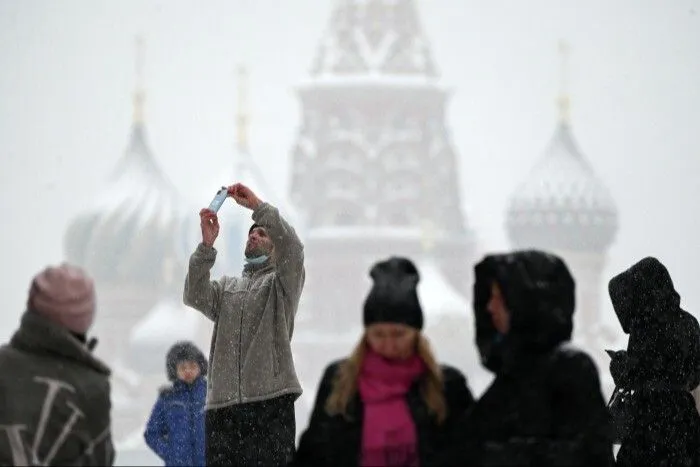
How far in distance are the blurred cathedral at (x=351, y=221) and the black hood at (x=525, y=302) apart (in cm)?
6424

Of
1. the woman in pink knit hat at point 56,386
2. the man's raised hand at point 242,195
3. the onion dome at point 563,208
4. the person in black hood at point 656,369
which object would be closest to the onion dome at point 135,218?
the onion dome at point 563,208

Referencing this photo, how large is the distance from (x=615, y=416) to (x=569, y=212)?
69.8 m

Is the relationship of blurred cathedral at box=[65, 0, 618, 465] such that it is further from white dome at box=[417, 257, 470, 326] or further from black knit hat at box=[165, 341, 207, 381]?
black knit hat at box=[165, 341, 207, 381]

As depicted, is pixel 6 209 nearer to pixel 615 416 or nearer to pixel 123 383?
pixel 123 383

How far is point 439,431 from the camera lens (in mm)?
4566

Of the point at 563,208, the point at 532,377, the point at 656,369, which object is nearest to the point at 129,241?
the point at 563,208

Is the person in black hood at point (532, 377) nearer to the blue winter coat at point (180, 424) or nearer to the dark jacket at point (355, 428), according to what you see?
the dark jacket at point (355, 428)

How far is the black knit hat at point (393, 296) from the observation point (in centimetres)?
452

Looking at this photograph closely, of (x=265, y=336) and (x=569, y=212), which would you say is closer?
(x=265, y=336)

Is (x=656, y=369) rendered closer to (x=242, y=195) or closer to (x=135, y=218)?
(x=242, y=195)

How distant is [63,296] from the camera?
14.8 ft

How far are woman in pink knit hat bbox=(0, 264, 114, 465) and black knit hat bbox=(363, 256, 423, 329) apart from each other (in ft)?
1.65

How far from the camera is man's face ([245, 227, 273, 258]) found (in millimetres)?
6371

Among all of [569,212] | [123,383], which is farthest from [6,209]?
[569,212]
